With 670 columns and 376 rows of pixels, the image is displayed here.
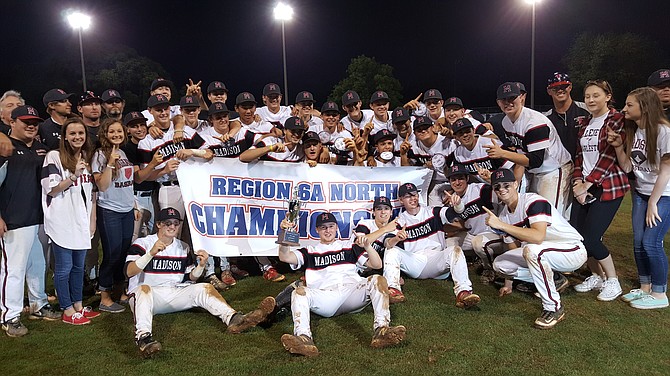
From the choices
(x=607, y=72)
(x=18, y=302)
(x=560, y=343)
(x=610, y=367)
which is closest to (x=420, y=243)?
(x=560, y=343)

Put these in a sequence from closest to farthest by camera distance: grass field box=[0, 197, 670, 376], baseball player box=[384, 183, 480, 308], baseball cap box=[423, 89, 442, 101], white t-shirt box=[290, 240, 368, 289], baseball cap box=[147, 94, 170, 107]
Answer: grass field box=[0, 197, 670, 376] → white t-shirt box=[290, 240, 368, 289] → baseball player box=[384, 183, 480, 308] → baseball cap box=[147, 94, 170, 107] → baseball cap box=[423, 89, 442, 101]

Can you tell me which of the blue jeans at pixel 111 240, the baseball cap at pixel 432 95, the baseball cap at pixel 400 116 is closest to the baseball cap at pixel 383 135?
the baseball cap at pixel 400 116

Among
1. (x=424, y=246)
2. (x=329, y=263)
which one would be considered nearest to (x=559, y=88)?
(x=424, y=246)

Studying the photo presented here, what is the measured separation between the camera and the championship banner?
6.50 m

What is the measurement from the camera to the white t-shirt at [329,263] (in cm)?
516

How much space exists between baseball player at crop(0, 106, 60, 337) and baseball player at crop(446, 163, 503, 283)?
4938 mm

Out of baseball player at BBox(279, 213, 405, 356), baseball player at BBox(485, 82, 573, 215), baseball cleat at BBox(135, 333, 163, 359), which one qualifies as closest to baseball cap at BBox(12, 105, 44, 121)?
baseball cleat at BBox(135, 333, 163, 359)

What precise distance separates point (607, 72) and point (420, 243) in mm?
39372

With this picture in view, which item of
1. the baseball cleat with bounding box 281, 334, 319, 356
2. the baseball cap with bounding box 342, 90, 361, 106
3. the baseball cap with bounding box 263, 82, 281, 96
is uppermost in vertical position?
the baseball cap with bounding box 263, 82, 281, 96

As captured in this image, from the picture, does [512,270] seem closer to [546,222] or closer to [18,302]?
[546,222]

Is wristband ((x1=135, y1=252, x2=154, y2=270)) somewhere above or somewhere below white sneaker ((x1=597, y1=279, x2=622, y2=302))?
above

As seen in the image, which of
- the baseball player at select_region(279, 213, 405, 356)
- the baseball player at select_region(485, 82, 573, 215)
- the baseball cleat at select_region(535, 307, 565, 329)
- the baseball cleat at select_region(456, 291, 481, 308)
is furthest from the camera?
the baseball player at select_region(485, 82, 573, 215)

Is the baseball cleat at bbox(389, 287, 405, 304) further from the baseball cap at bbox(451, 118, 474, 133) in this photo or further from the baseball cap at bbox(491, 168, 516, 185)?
the baseball cap at bbox(451, 118, 474, 133)

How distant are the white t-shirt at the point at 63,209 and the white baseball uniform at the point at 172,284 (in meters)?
0.63
